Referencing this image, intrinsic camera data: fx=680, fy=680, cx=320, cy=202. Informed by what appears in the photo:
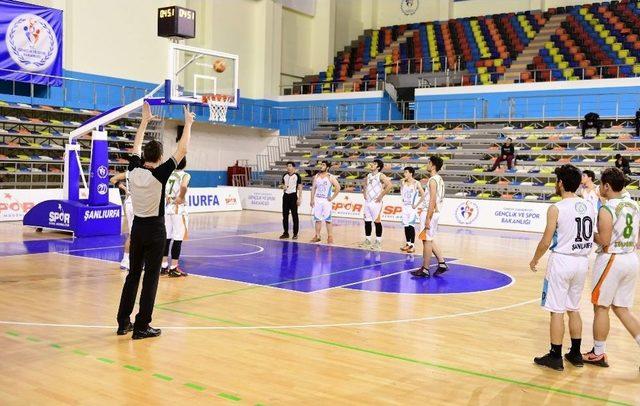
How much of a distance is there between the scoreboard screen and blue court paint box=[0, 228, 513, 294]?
469 cm

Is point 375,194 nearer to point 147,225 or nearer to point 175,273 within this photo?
point 175,273

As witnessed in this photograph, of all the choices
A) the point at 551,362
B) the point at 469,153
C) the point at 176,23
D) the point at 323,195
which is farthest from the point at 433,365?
the point at 469,153

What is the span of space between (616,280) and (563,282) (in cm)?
52

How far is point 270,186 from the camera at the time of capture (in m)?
26.7

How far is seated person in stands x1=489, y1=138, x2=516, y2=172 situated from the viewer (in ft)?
74.4

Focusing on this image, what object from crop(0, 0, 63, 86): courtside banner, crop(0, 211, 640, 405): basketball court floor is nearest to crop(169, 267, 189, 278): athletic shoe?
crop(0, 211, 640, 405): basketball court floor

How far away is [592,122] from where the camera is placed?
22641 mm

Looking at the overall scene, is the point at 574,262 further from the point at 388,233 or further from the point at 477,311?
the point at 388,233

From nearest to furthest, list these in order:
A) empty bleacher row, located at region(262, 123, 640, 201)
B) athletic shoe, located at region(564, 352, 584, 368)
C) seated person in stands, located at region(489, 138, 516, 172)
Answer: athletic shoe, located at region(564, 352, 584, 368), empty bleacher row, located at region(262, 123, 640, 201), seated person in stands, located at region(489, 138, 516, 172)

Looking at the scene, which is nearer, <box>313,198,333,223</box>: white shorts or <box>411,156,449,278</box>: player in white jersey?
<box>411,156,449,278</box>: player in white jersey

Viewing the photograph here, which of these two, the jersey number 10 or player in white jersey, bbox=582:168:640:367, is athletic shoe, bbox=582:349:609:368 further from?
the jersey number 10

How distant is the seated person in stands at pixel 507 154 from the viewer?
2267 centimetres

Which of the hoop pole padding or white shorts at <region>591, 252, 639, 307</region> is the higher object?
the hoop pole padding

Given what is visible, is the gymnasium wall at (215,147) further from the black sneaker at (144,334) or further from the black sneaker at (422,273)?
the black sneaker at (144,334)
